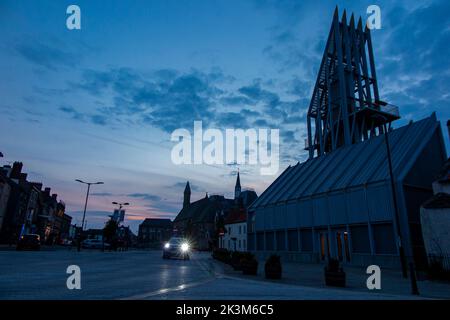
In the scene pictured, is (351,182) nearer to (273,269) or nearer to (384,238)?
(384,238)

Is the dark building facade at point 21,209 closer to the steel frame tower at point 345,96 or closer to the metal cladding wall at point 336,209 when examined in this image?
the metal cladding wall at point 336,209

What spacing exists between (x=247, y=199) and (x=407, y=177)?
79004 mm

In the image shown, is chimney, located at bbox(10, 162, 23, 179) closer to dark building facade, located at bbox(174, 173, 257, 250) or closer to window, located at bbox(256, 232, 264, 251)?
window, located at bbox(256, 232, 264, 251)

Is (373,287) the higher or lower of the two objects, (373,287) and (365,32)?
the lower

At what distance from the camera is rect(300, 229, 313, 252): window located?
29941 millimetres

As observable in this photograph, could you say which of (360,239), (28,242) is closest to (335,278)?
(360,239)

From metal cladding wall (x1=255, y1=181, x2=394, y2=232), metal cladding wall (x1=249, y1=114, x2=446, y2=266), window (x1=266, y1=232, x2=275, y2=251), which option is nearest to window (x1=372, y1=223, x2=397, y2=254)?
metal cladding wall (x1=249, y1=114, x2=446, y2=266)

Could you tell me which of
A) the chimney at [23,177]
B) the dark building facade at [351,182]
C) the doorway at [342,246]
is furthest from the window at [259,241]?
the chimney at [23,177]

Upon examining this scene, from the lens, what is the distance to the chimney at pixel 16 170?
56.1 meters

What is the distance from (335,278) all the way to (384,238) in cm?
1303

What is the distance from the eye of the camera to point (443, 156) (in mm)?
26953

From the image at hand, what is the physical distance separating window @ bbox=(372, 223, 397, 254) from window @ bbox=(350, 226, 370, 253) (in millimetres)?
852
